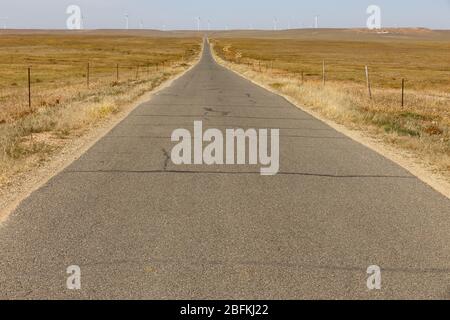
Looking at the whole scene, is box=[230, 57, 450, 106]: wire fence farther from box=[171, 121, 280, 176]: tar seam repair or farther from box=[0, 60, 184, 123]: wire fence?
box=[171, 121, 280, 176]: tar seam repair

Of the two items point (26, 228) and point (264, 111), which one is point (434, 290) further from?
point (264, 111)

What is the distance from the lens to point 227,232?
5707 mm

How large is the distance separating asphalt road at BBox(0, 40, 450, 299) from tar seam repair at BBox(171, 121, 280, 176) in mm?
306

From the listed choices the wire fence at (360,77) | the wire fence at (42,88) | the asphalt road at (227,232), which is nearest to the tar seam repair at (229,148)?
the asphalt road at (227,232)

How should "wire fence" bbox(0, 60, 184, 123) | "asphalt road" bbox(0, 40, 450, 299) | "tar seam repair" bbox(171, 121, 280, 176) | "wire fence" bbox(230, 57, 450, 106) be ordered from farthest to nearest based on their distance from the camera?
"wire fence" bbox(230, 57, 450, 106) < "wire fence" bbox(0, 60, 184, 123) < "tar seam repair" bbox(171, 121, 280, 176) < "asphalt road" bbox(0, 40, 450, 299)

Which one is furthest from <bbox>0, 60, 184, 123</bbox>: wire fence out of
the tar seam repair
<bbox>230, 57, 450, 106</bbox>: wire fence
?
<bbox>230, 57, 450, 106</bbox>: wire fence

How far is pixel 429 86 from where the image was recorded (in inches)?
1702

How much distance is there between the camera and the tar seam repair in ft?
31.2

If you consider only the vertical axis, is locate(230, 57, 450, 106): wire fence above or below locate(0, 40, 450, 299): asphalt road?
above

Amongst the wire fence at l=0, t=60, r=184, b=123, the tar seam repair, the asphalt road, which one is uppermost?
the wire fence at l=0, t=60, r=184, b=123

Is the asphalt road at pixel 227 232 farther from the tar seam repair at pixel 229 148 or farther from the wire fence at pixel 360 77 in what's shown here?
the wire fence at pixel 360 77

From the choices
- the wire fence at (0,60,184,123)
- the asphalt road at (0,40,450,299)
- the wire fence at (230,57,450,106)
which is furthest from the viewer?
the wire fence at (230,57,450,106)

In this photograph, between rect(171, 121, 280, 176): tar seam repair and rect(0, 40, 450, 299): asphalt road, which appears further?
rect(171, 121, 280, 176): tar seam repair

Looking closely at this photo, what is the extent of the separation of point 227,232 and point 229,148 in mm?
5220
